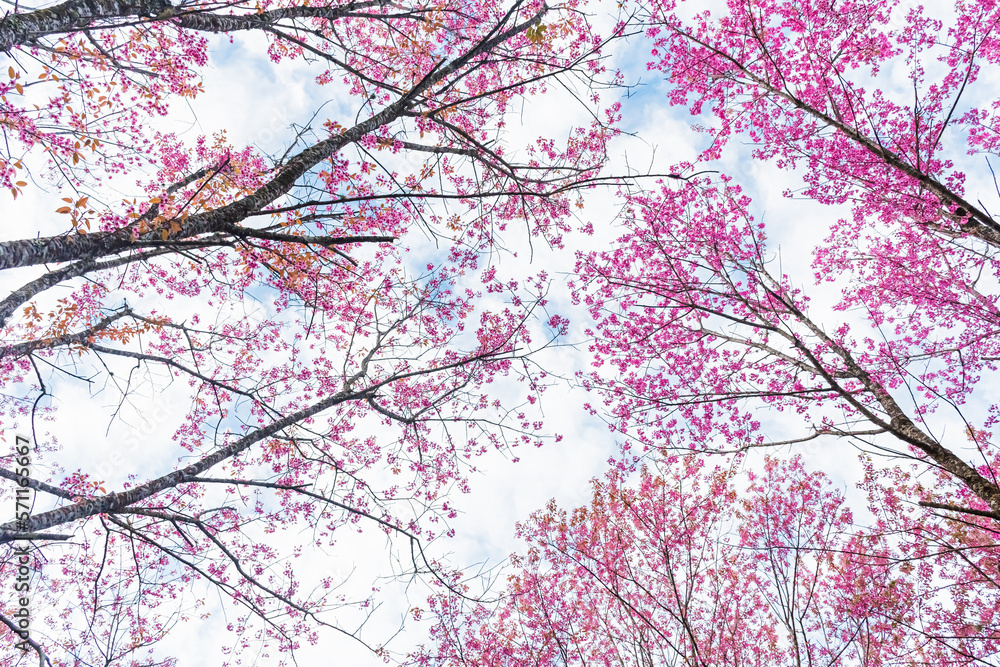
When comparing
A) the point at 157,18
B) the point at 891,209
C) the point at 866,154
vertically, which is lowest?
the point at 157,18

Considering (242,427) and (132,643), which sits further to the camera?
(132,643)

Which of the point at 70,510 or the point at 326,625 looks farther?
the point at 326,625

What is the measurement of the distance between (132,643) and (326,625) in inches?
179

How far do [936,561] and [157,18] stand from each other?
46.9 feet

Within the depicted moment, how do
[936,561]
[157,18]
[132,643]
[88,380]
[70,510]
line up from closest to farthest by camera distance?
[157,18]
[70,510]
[88,380]
[132,643]
[936,561]

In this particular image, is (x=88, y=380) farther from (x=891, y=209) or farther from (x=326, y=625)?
(x=891, y=209)

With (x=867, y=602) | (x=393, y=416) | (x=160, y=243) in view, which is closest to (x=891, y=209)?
(x=867, y=602)

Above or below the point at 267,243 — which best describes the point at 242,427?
below

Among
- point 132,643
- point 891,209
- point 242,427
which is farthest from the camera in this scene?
point 891,209

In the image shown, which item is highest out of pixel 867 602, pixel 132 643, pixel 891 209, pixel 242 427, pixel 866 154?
pixel 866 154

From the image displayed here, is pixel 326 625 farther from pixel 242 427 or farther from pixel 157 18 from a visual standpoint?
pixel 157 18

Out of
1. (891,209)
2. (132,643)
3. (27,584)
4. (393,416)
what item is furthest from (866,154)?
(132,643)

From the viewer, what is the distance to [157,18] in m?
4.25

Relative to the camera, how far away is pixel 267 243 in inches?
191
